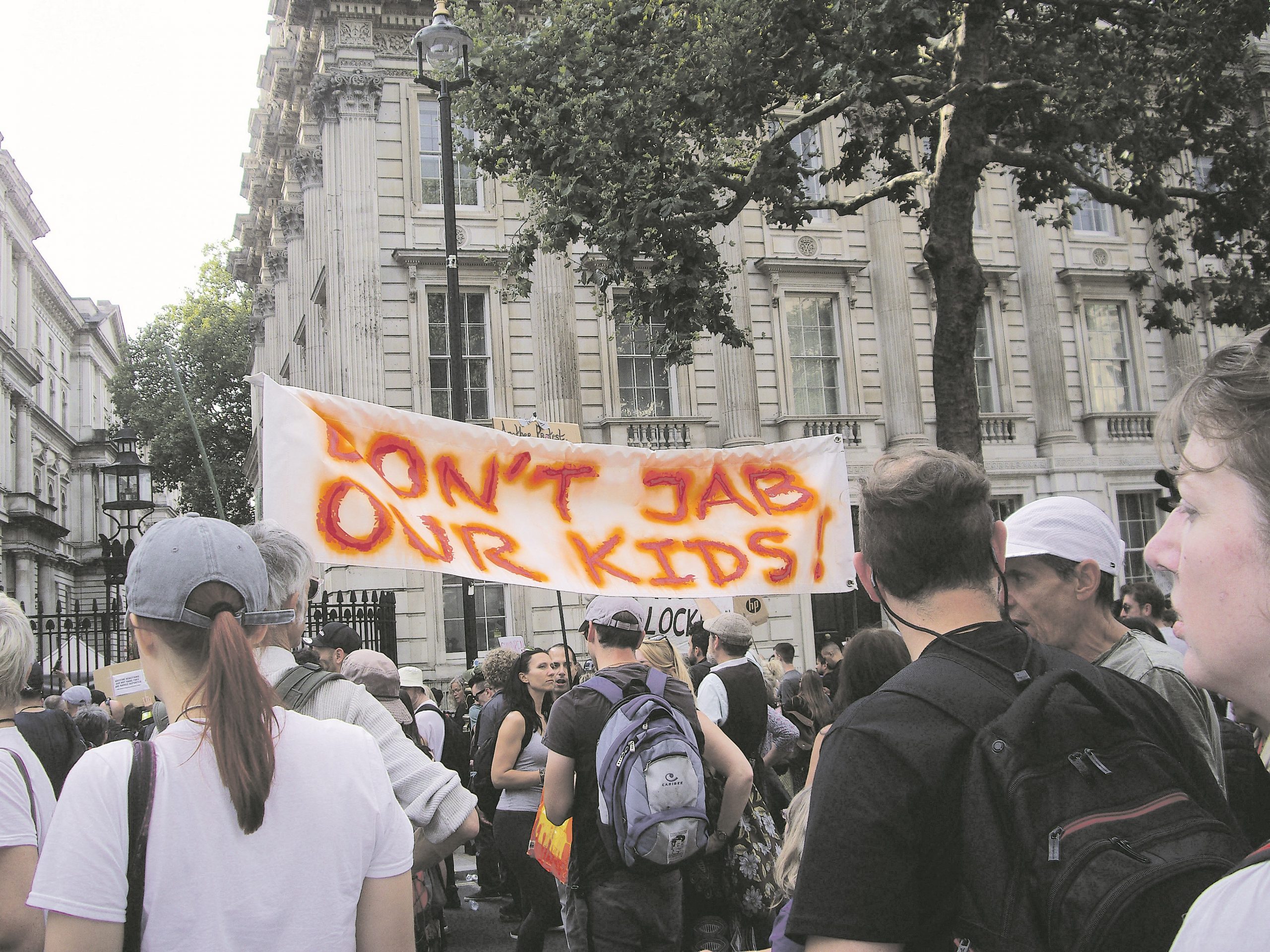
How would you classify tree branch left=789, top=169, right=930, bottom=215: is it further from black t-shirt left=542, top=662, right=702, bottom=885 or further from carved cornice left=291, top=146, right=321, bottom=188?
carved cornice left=291, top=146, right=321, bottom=188

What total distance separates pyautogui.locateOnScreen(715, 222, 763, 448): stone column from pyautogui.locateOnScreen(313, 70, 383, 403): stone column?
6600 millimetres

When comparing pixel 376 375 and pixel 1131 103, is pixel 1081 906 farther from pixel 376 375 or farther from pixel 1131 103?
pixel 376 375

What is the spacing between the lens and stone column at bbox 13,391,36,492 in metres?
50.6

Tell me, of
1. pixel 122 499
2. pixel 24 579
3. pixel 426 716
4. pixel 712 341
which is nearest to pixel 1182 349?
pixel 712 341

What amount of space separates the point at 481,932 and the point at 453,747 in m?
1.95

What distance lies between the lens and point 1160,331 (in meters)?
24.6

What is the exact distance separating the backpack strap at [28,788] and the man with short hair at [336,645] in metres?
3.54

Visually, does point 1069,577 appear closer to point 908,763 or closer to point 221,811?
point 908,763

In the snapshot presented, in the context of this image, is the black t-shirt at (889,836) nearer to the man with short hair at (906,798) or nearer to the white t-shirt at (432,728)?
the man with short hair at (906,798)

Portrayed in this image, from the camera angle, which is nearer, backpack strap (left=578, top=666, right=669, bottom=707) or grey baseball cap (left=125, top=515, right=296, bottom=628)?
grey baseball cap (left=125, top=515, right=296, bottom=628)

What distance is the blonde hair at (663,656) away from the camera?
549 cm

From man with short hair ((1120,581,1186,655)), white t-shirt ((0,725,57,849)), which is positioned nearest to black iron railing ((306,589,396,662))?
man with short hair ((1120,581,1186,655))

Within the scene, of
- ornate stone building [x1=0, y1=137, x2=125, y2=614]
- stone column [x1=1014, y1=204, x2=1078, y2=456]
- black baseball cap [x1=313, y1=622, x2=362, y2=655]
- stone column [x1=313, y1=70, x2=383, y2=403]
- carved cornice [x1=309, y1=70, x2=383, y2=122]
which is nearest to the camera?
black baseball cap [x1=313, y1=622, x2=362, y2=655]

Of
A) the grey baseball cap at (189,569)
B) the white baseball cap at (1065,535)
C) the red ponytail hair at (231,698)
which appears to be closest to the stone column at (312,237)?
the white baseball cap at (1065,535)
